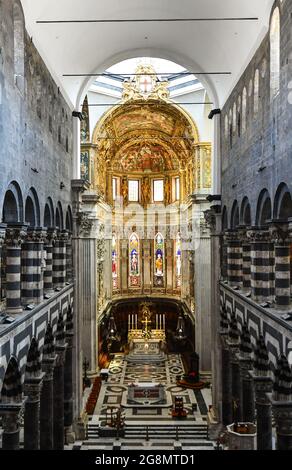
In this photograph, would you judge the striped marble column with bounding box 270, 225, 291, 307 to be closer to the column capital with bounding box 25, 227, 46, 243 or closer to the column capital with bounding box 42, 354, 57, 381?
the column capital with bounding box 25, 227, 46, 243

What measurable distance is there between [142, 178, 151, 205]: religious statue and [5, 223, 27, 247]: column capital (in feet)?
97.1

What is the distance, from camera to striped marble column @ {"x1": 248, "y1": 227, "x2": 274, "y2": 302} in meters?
14.5

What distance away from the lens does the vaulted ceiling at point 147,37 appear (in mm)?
15656

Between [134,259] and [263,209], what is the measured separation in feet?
92.6

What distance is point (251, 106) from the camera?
1595 centimetres

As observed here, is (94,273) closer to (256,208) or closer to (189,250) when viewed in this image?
(189,250)

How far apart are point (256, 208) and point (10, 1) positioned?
325 inches

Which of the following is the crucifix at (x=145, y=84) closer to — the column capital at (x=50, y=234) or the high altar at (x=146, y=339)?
the high altar at (x=146, y=339)

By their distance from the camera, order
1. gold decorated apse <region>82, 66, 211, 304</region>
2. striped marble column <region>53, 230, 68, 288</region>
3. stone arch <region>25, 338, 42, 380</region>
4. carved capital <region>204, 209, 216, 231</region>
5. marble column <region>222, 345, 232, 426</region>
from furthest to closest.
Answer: gold decorated apse <region>82, 66, 211, 304</region>, carved capital <region>204, 209, 216, 231</region>, marble column <region>222, 345, 232, 426</region>, striped marble column <region>53, 230, 68, 288</region>, stone arch <region>25, 338, 42, 380</region>

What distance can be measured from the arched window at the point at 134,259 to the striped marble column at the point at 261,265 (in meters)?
27.4

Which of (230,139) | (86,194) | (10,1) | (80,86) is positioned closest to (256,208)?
(230,139)

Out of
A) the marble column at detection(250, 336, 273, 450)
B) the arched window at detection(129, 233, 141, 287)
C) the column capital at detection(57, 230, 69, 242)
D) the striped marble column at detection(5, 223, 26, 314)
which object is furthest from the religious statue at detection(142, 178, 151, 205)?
the striped marble column at detection(5, 223, 26, 314)

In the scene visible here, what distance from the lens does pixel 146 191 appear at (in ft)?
139

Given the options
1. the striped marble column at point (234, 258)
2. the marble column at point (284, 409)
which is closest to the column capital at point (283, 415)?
the marble column at point (284, 409)
